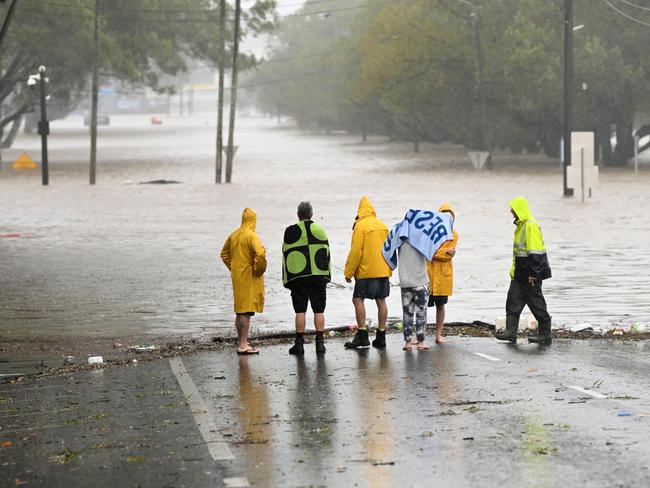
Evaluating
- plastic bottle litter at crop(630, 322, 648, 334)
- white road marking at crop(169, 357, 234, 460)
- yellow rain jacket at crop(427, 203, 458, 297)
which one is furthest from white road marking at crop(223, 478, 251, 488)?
plastic bottle litter at crop(630, 322, 648, 334)

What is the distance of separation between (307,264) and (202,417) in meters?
3.93

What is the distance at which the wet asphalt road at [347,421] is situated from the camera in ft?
27.9

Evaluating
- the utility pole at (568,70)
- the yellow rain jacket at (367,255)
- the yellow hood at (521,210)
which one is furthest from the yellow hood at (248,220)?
the utility pole at (568,70)

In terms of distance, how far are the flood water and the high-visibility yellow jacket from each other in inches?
79.4

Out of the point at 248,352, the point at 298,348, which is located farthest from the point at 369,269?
the point at 248,352

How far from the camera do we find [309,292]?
14375mm

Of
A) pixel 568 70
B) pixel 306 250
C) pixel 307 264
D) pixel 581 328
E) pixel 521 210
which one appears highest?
Answer: pixel 568 70

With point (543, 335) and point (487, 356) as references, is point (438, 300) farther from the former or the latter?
point (487, 356)

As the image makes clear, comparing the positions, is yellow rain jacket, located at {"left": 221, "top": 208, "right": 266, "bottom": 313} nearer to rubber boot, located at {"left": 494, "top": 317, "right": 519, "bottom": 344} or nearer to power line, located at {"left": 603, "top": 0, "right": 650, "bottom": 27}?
rubber boot, located at {"left": 494, "top": 317, "right": 519, "bottom": 344}

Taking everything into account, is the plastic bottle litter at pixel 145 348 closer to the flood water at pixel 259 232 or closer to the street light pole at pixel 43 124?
the flood water at pixel 259 232

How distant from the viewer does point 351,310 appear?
18.6m

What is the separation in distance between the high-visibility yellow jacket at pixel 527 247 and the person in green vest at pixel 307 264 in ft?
6.76

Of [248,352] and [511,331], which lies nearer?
[248,352]

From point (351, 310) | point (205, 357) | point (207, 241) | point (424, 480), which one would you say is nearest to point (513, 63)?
point (207, 241)
